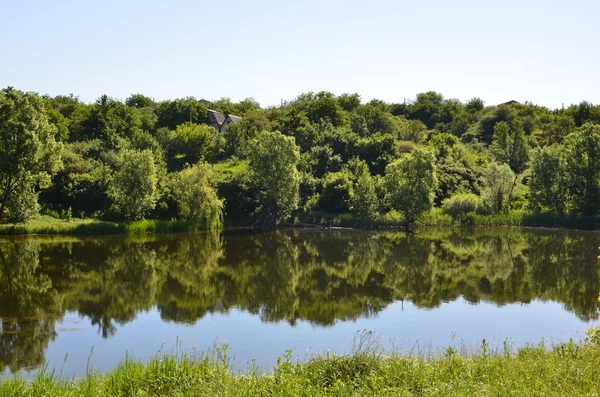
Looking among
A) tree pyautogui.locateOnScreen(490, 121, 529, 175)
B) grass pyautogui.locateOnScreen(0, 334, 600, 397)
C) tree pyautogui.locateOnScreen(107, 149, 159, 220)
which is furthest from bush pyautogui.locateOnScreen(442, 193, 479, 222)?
grass pyautogui.locateOnScreen(0, 334, 600, 397)

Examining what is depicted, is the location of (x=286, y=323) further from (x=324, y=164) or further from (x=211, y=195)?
(x=324, y=164)

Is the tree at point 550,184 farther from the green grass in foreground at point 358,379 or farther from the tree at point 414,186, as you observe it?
the green grass in foreground at point 358,379

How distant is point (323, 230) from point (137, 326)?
25220mm

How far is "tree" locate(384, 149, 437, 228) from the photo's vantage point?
133 ft

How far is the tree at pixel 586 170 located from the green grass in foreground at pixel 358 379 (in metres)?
34.7

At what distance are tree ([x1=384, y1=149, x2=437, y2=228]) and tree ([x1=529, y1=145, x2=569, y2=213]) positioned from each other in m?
8.67

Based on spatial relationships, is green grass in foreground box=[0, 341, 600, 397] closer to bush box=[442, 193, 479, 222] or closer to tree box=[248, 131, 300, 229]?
tree box=[248, 131, 300, 229]

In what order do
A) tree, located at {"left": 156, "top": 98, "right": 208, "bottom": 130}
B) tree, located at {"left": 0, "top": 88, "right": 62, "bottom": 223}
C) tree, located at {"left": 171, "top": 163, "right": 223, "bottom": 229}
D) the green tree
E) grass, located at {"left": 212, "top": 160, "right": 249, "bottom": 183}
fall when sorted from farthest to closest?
tree, located at {"left": 156, "top": 98, "right": 208, "bottom": 130}
grass, located at {"left": 212, "top": 160, "right": 249, "bottom": 183}
the green tree
tree, located at {"left": 171, "top": 163, "right": 223, "bottom": 229}
tree, located at {"left": 0, "top": 88, "right": 62, "bottom": 223}

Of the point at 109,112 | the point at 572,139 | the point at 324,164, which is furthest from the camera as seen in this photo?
the point at 109,112

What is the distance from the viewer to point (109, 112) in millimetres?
55094

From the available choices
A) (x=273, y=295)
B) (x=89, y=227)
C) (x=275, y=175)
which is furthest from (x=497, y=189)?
(x=89, y=227)

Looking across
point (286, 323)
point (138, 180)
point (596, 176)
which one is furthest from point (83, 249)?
point (596, 176)

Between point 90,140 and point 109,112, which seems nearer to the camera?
point 90,140

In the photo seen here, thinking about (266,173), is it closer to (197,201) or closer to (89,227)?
(197,201)
